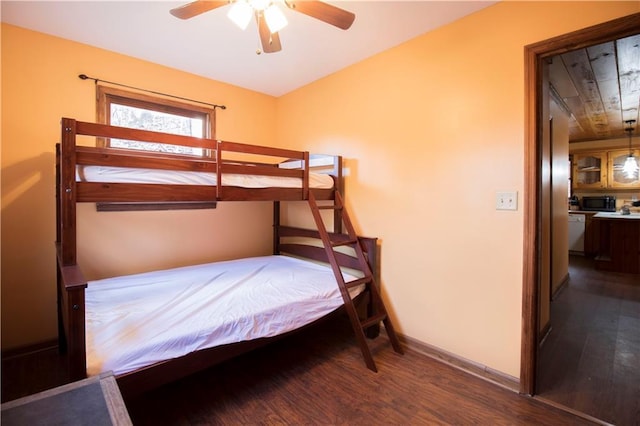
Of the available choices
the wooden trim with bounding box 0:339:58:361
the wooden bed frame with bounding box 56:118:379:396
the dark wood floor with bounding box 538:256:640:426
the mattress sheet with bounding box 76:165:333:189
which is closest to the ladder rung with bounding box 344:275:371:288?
the wooden bed frame with bounding box 56:118:379:396

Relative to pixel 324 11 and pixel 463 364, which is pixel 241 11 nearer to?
pixel 324 11

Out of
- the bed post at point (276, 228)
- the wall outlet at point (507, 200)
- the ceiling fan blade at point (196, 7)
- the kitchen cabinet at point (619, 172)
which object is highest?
the ceiling fan blade at point (196, 7)

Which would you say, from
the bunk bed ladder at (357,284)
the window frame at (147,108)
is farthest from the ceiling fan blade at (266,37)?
the window frame at (147,108)

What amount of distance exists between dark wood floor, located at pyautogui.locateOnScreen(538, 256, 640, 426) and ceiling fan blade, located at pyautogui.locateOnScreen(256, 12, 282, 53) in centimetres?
274

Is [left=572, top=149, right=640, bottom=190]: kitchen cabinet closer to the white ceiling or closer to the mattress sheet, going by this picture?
the white ceiling

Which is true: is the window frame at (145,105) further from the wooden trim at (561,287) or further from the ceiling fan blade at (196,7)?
the wooden trim at (561,287)

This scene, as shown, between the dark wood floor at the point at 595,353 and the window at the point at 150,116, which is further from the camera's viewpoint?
the window at the point at 150,116

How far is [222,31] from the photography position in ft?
7.64

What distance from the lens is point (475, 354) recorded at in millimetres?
2125

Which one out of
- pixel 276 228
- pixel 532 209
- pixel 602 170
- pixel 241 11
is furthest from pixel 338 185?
pixel 602 170

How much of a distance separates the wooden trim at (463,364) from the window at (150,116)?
2618 millimetres

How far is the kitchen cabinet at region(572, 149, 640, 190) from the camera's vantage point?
5742 millimetres

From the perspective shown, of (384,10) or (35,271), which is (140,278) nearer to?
(35,271)

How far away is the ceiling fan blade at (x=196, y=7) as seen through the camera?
4.94 ft
